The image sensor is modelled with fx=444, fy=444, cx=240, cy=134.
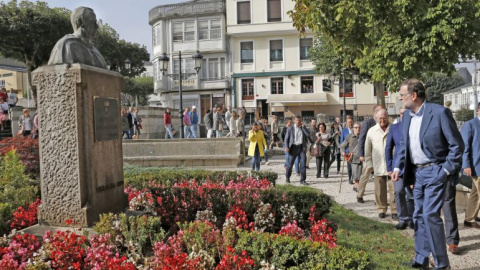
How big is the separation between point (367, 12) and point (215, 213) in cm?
473

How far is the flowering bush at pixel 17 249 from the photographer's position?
407 centimetres

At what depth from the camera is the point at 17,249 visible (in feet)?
14.5

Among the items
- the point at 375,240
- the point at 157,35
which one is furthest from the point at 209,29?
the point at 375,240

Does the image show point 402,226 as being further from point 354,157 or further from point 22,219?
point 22,219

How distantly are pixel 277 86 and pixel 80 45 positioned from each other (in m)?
36.7

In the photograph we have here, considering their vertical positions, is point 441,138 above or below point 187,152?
above

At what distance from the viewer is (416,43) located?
16.8m

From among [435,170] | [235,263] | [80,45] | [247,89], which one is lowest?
[235,263]

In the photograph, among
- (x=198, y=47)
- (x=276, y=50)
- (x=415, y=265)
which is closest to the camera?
(x=415, y=265)

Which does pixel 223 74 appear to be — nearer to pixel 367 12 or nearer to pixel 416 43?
pixel 416 43

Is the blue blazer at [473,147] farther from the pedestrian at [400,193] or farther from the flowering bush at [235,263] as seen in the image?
the flowering bush at [235,263]

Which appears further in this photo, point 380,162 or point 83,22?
point 380,162

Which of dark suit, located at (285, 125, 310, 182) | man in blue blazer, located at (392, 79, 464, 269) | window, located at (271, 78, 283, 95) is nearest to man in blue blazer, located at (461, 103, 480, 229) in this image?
man in blue blazer, located at (392, 79, 464, 269)

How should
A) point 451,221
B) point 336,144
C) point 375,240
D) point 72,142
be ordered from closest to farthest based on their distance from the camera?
1. point 72,142
2. point 451,221
3. point 375,240
4. point 336,144
